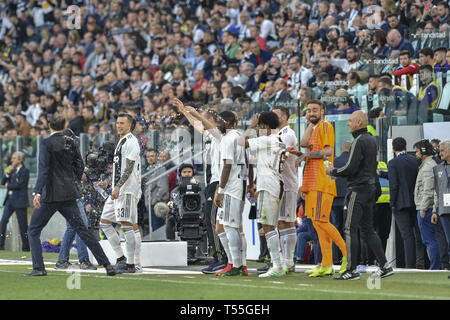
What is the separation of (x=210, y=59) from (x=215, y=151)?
32.8ft

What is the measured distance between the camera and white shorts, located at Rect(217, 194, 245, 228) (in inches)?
466

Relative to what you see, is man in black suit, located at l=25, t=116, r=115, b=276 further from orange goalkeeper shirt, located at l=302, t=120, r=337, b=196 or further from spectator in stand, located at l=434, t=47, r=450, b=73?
spectator in stand, located at l=434, t=47, r=450, b=73

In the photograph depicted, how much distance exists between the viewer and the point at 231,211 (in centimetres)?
1184

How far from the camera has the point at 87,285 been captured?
10.6 metres

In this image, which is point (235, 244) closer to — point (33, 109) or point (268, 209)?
point (268, 209)

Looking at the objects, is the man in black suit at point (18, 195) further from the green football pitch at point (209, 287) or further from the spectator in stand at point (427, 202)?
the spectator in stand at point (427, 202)

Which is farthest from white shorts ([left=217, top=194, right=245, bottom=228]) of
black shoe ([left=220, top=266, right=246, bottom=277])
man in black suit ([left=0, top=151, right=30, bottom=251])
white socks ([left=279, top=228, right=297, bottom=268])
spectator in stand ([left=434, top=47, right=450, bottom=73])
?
man in black suit ([left=0, top=151, right=30, bottom=251])

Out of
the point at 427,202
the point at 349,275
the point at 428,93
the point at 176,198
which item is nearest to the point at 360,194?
the point at 349,275

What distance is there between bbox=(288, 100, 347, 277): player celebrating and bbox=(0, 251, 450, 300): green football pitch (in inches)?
18.6

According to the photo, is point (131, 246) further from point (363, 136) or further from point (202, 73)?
point (202, 73)

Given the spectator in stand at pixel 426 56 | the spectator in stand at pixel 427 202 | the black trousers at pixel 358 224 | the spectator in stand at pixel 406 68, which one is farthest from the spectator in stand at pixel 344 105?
the black trousers at pixel 358 224

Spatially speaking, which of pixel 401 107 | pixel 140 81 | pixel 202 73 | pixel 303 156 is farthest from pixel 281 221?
pixel 140 81
